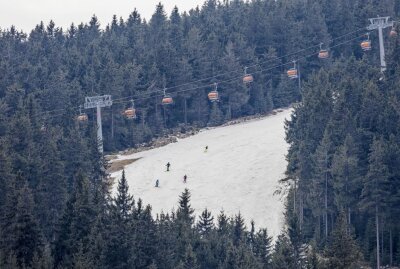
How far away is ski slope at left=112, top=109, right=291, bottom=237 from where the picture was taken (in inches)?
3263

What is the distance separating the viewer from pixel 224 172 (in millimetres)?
94438

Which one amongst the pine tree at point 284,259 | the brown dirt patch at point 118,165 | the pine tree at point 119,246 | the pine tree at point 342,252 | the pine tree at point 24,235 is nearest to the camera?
the pine tree at point 342,252

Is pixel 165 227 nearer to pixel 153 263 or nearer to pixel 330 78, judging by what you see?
pixel 153 263

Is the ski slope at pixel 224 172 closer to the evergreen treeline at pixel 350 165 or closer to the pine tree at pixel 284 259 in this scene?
the evergreen treeline at pixel 350 165

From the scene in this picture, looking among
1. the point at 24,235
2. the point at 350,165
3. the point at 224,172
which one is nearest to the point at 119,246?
the point at 24,235

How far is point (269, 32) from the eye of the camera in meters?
130

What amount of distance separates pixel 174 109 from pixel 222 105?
676 centimetres

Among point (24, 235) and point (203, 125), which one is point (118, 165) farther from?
point (24, 235)

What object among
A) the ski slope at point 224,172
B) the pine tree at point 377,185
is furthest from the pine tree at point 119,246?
the ski slope at point 224,172

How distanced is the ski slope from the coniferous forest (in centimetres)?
343

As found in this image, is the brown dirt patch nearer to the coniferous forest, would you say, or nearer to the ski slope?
the ski slope

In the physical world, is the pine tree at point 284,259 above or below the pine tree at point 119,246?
below

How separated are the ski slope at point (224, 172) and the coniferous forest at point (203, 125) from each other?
11.2 ft

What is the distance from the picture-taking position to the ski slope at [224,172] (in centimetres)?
8288
